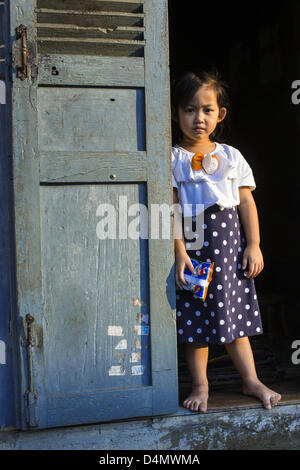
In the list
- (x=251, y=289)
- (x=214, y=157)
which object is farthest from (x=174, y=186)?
(x=251, y=289)

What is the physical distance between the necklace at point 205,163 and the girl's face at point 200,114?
0.12 m

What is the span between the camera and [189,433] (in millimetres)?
2303

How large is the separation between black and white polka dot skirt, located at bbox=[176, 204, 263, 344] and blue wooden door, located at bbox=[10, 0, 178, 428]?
0.67ft

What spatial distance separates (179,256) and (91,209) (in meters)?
0.47

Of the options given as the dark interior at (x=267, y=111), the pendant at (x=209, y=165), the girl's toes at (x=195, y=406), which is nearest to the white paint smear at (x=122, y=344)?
the girl's toes at (x=195, y=406)

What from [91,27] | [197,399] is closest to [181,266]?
[197,399]

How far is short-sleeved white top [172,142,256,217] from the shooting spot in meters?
2.41

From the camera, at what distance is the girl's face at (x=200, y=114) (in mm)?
2465

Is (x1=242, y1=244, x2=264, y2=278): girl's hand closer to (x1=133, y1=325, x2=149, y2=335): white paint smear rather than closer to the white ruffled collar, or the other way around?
the white ruffled collar

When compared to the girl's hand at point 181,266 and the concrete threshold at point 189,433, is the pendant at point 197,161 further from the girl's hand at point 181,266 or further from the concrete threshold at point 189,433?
the concrete threshold at point 189,433

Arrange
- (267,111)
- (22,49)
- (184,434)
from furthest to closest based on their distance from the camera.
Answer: (267,111), (184,434), (22,49)

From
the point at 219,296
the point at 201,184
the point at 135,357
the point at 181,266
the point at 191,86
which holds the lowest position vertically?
the point at 135,357

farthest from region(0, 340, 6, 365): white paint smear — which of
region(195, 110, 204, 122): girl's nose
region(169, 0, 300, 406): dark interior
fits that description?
region(169, 0, 300, 406): dark interior

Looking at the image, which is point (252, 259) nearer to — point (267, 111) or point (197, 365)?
point (197, 365)
